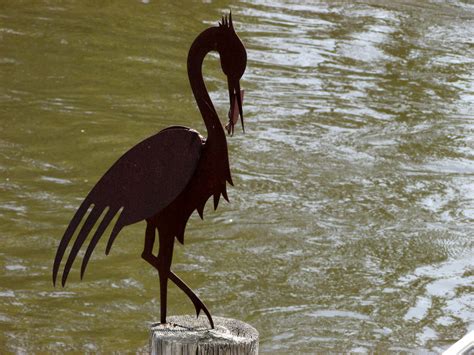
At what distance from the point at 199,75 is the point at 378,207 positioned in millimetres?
4169

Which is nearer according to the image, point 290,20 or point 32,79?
point 32,79

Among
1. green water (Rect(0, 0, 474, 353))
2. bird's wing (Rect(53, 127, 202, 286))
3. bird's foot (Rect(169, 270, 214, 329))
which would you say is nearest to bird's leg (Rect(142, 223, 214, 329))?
bird's foot (Rect(169, 270, 214, 329))

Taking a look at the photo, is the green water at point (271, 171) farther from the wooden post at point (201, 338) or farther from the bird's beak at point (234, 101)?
the bird's beak at point (234, 101)

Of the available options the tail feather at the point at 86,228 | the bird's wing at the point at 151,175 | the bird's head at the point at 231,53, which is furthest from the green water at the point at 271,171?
the bird's head at the point at 231,53

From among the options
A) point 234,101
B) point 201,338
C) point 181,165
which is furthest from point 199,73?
point 201,338

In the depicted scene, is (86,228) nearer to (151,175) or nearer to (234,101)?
(151,175)

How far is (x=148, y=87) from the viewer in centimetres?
947

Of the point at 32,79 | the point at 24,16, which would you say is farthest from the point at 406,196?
the point at 24,16

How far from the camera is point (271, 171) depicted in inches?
305

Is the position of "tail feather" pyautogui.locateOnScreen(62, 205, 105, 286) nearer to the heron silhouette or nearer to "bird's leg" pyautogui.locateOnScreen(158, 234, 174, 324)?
the heron silhouette

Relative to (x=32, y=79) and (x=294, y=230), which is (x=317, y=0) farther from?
(x=294, y=230)

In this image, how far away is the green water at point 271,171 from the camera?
18.8 ft

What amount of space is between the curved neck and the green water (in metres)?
2.32

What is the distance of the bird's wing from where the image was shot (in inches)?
128
